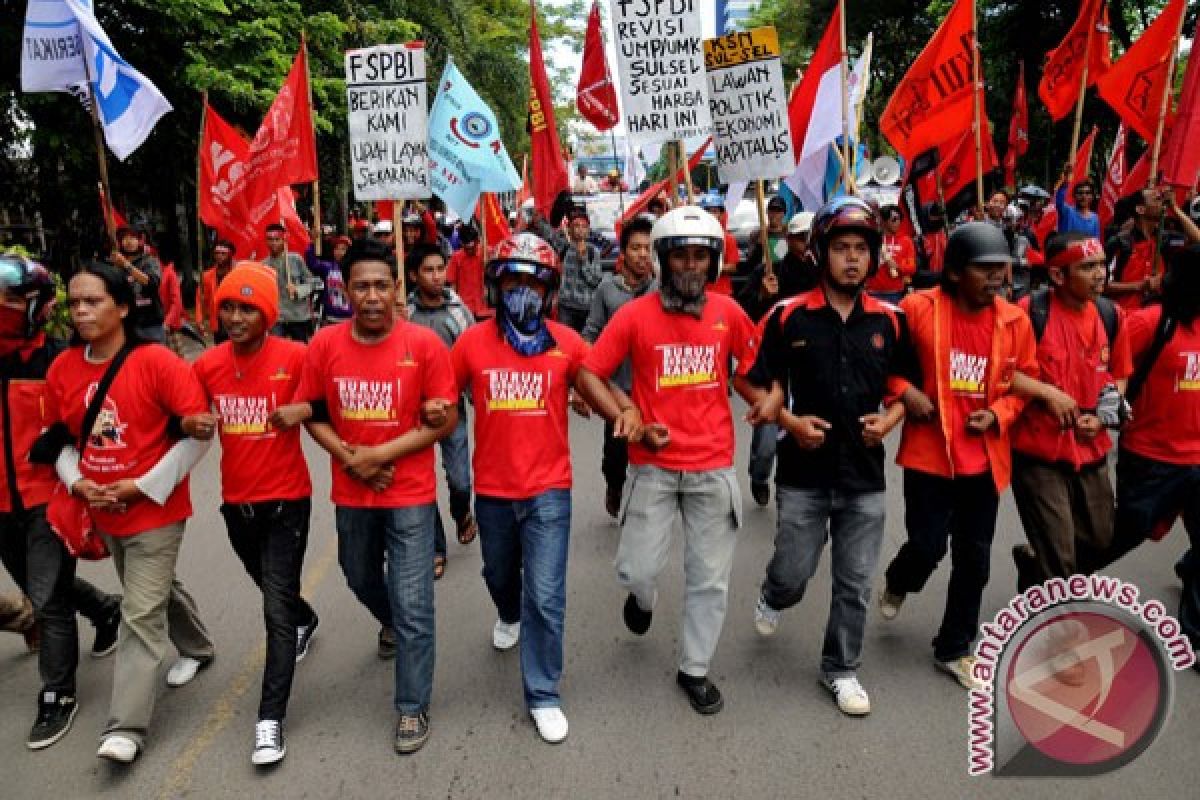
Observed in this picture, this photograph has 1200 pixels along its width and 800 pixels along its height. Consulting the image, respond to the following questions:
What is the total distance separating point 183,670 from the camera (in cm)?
392

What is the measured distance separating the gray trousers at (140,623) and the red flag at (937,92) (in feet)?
20.8

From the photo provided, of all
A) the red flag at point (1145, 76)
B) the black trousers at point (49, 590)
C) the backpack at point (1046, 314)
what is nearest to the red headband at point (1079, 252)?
the backpack at point (1046, 314)

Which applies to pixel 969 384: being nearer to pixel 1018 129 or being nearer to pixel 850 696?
pixel 850 696

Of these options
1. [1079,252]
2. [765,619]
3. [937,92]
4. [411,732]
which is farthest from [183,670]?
[937,92]

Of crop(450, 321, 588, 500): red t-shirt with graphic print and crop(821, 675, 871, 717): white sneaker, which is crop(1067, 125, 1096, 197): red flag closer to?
crop(821, 675, 871, 717): white sneaker

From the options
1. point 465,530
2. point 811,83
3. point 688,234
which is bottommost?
point 465,530

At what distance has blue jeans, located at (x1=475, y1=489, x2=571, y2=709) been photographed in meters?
3.43

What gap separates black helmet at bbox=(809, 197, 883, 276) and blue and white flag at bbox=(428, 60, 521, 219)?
4.75m

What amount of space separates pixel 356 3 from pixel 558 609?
1761 centimetres

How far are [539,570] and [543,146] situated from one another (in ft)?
21.0

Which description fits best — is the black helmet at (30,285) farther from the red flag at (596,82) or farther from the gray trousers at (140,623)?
the red flag at (596,82)

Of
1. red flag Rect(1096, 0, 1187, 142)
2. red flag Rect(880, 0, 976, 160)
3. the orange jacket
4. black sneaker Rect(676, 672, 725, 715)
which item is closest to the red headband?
the orange jacket

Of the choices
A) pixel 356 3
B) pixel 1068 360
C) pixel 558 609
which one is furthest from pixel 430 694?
pixel 356 3

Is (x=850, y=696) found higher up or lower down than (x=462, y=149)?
lower down
